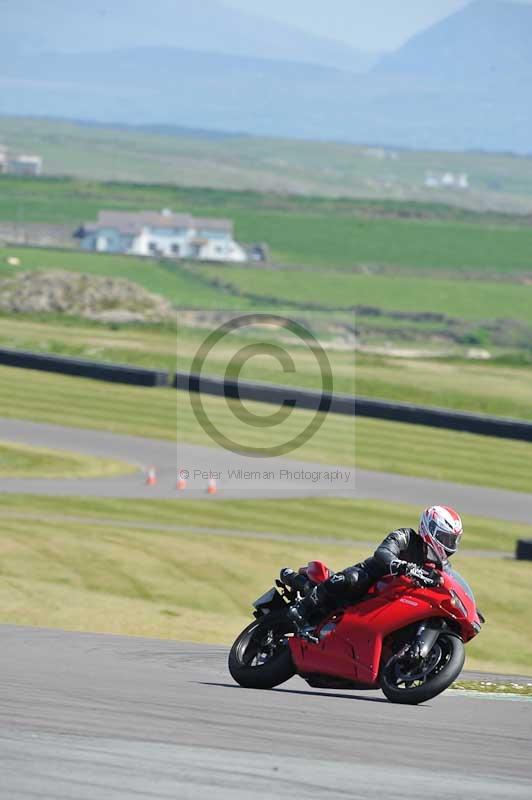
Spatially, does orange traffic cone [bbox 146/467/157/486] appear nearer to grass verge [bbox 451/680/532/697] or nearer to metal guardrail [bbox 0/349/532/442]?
metal guardrail [bbox 0/349/532/442]

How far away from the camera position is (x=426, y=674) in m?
10.8

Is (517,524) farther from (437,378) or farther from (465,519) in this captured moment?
(437,378)

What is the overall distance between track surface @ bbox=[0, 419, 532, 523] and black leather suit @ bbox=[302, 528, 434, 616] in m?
24.2

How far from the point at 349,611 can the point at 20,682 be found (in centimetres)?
266

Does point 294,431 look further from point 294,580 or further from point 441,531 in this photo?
point 441,531

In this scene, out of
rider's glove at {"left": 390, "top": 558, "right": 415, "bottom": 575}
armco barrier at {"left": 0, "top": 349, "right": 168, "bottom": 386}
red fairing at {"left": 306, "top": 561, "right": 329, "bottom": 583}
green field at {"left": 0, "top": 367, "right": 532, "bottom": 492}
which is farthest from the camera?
armco barrier at {"left": 0, "top": 349, "right": 168, "bottom": 386}

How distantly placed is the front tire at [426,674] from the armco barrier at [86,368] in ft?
144

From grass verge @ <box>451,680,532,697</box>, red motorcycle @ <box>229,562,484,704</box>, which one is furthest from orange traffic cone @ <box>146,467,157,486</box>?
red motorcycle @ <box>229,562,484,704</box>

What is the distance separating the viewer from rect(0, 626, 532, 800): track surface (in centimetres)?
689

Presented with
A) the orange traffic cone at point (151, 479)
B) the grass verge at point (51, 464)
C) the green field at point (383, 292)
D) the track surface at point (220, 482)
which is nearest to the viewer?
the track surface at point (220, 482)

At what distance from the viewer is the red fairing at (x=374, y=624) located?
10.8 m

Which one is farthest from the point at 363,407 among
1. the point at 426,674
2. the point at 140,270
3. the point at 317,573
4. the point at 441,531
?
the point at 140,270

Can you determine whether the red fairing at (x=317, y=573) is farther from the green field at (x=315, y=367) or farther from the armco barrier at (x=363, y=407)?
the green field at (x=315, y=367)
